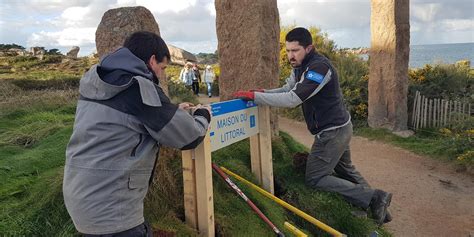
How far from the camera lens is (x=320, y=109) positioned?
4.58 meters

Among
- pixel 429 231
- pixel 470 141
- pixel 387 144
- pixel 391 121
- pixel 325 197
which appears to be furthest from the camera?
pixel 391 121

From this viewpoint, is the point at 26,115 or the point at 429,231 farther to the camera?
the point at 26,115

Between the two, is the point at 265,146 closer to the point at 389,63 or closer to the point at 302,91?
the point at 302,91

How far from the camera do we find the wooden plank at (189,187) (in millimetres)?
3359

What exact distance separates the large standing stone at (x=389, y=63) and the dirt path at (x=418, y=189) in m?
1.11

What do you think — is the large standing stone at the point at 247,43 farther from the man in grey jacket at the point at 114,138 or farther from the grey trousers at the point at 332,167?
the man in grey jacket at the point at 114,138

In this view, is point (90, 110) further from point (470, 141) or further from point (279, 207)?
point (470, 141)

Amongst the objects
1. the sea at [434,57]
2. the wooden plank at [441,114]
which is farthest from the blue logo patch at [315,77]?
the sea at [434,57]

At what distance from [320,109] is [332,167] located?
706mm

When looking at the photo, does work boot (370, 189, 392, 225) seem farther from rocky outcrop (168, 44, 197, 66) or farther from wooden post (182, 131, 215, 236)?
rocky outcrop (168, 44, 197, 66)

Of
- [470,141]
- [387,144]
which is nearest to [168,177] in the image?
[470,141]

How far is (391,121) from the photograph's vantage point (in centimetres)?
1092

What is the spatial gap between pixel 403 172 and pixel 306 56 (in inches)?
184

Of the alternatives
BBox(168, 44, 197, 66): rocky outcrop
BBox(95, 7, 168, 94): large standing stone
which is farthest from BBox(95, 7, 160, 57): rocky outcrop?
BBox(168, 44, 197, 66): rocky outcrop
